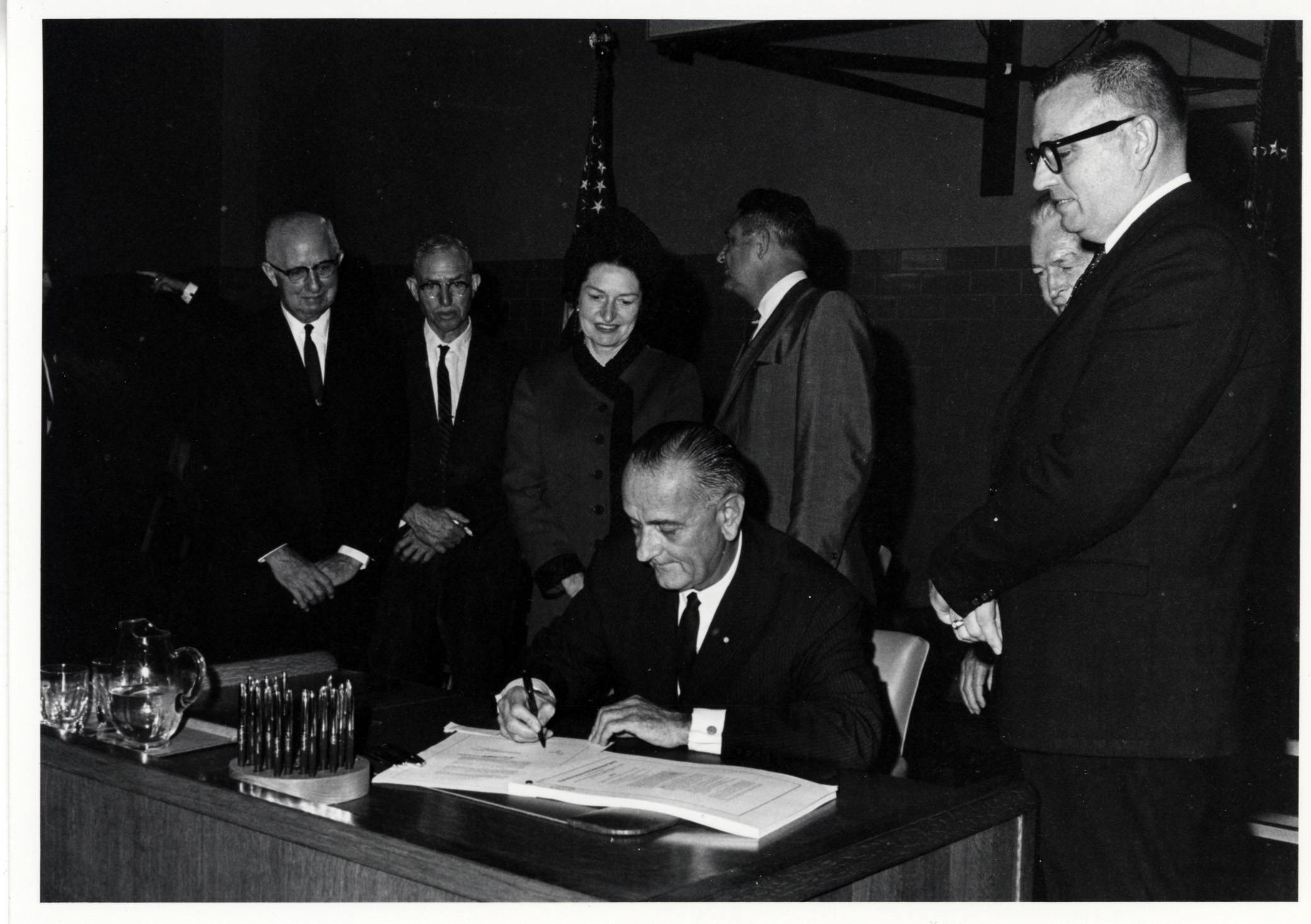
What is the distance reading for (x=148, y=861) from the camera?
1.77m

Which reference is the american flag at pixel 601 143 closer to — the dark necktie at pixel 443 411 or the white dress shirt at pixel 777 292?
the dark necktie at pixel 443 411

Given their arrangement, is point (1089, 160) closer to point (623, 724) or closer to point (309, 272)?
point (623, 724)

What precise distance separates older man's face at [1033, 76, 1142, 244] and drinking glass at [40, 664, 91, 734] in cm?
167

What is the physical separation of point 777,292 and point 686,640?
114 centimetres

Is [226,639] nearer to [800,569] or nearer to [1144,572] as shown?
[800,569]

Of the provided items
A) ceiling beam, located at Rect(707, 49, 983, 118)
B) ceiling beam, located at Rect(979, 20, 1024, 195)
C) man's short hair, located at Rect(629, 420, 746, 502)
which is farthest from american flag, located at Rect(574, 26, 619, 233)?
man's short hair, located at Rect(629, 420, 746, 502)

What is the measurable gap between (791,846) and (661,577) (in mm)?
809

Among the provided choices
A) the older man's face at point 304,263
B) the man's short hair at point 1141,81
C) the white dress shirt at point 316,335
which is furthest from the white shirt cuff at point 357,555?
the man's short hair at point 1141,81

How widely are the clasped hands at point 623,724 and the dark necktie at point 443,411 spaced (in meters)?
1.76

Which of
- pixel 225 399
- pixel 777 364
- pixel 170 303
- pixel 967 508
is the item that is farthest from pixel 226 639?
Result: pixel 170 303

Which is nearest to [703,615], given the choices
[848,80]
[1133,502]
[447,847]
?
[1133,502]

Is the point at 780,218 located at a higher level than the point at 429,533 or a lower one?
higher

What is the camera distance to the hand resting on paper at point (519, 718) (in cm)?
187

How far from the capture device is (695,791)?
158 cm
